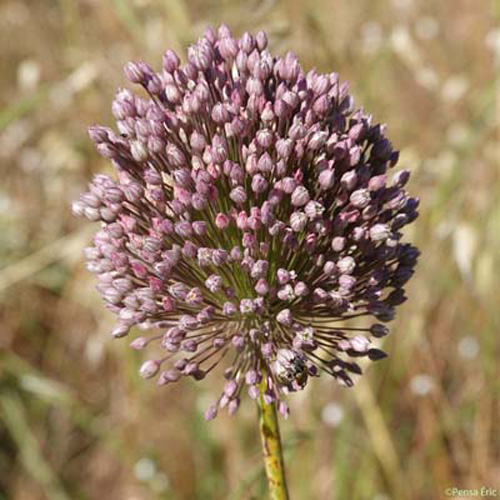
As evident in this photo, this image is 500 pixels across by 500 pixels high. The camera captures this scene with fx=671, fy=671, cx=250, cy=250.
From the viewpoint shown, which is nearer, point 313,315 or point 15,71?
point 313,315

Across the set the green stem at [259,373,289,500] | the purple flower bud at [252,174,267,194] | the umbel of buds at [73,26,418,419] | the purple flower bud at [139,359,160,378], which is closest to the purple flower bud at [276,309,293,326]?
the umbel of buds at [73,26,418,419]

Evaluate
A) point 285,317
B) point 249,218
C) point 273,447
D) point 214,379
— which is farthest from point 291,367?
point 214,379

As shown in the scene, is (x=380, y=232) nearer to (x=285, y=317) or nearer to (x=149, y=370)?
(x=285, y=317)

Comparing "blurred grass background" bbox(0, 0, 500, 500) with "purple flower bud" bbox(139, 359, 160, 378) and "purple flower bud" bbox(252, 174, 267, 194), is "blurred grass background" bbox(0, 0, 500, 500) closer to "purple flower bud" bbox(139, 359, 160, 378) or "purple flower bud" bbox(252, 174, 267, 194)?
→ "purple flower bud" bbox(139, 359, 160, 378)

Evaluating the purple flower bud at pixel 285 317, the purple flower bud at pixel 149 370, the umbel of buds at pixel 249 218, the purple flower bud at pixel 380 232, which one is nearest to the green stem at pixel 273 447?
the umbel of buds at pixel 249 218

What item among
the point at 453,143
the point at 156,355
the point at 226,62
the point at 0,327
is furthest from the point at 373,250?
the point at 0,327

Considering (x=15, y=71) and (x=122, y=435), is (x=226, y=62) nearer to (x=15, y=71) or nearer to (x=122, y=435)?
(x=122, y=435)
